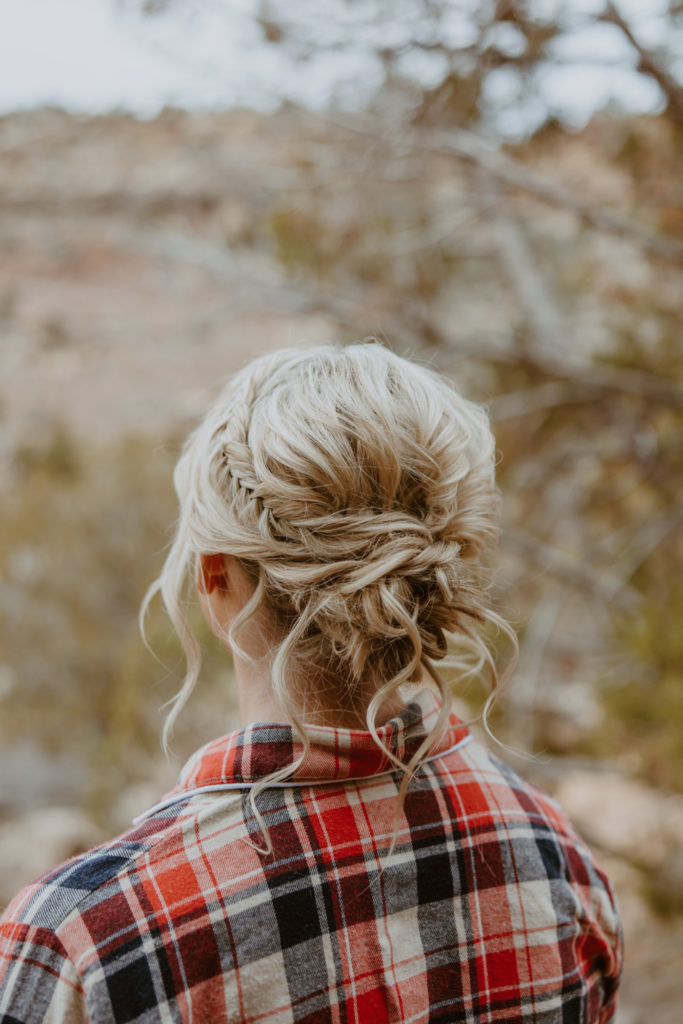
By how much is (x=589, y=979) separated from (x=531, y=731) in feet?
8.63

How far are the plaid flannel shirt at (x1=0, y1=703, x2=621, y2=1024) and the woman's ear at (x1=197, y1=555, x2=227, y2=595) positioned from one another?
6.5 inches

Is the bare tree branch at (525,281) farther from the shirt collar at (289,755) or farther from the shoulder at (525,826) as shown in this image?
the shirt collar at (289,755)

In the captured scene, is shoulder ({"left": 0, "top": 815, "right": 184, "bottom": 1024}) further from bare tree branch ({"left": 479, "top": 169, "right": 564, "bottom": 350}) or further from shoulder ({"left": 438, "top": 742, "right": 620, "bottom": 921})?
bare tree branch ({"left": 479, "top": 169, "right": 564, "bottom": 350})

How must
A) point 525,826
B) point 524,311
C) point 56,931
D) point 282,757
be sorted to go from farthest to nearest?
point 524,311 → point 525,826 → point 282,757 → point 56,931

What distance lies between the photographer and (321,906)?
78 cm

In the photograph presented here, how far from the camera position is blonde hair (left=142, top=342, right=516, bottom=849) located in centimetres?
83

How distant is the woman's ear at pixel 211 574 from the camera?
884 millimetres

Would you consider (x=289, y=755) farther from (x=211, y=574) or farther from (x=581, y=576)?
(x=581, y=576)

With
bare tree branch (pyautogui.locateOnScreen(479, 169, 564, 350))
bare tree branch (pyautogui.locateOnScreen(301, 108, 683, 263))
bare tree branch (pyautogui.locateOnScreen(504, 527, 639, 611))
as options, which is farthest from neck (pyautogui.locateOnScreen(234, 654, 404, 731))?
bare tree branch (pyautogui.locateOnScreen(479, 169, 564, 350))

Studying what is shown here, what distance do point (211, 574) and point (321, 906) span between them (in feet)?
1.17

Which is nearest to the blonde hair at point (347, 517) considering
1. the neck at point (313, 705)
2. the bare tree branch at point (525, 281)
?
the neck at point (313, 705)

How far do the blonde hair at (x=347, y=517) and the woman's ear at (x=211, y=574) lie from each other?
0.04 feet

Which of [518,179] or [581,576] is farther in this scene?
[581,576]

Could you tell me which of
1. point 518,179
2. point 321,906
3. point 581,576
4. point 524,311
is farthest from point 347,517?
point 524,311
